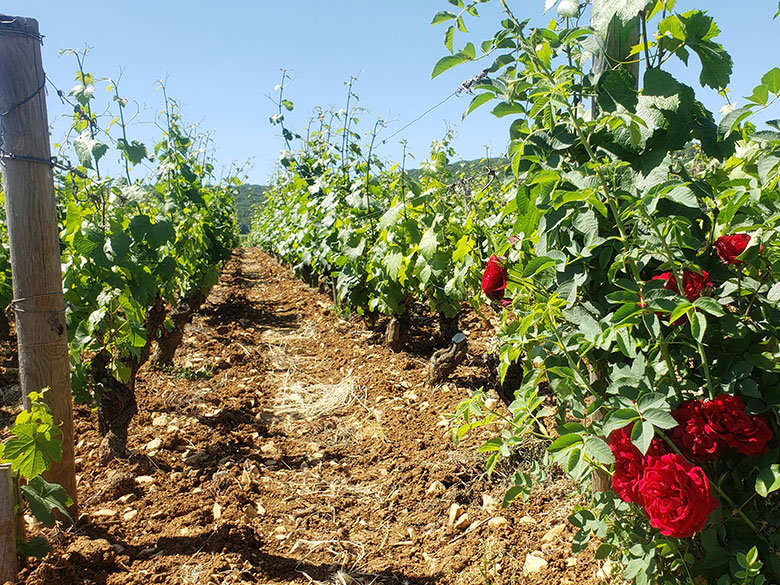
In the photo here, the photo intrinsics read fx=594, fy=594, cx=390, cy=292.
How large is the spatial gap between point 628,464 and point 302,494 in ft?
6.47

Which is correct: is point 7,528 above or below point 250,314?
below

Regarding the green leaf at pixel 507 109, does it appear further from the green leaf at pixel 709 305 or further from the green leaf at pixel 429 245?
the green leaf at pixel 429 245

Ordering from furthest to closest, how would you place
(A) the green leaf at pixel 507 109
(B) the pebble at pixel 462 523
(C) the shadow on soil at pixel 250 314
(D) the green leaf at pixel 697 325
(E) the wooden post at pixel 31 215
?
(C) the shadow on soil at pixel 250 314 < (B) the pebble at pixel 462 523 < (E) the wooden post at pixel 31 215 < (A) the green leaf at pixel 507 109 < (D) the green leaf at pixel 697 325

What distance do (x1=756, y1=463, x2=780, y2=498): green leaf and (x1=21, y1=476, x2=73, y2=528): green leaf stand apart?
205cm

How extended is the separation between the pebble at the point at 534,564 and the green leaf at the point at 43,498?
159cm

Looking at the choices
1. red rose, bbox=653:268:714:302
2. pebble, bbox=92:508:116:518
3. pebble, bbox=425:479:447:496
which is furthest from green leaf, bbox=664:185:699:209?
pebble, bbox=92:508:116:518

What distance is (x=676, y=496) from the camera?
124 cm

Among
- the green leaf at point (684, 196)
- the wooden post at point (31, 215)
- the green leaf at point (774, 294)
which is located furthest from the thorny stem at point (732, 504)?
the wooden post at point (31, 215)

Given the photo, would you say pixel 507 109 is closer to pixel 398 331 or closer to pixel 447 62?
pixel 447 62

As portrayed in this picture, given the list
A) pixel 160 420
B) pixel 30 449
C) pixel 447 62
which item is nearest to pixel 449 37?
pixel 447 62

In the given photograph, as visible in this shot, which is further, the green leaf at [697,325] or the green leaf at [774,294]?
the green leaf at [774,294]

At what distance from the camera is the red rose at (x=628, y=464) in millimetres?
1349

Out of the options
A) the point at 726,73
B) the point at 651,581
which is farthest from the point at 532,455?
the point at 726,73

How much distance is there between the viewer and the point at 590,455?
4.76 feet
